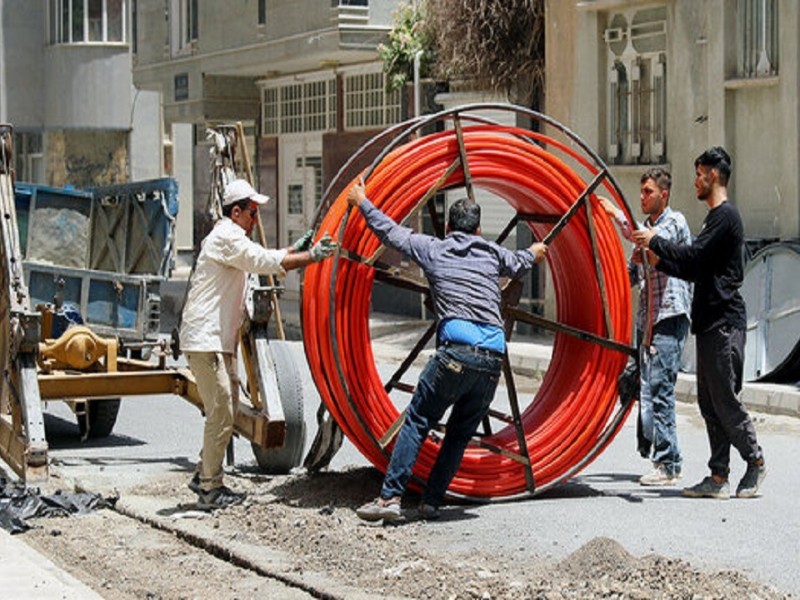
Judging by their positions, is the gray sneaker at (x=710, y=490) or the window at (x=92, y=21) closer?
the gray sneaker at (x=710, y=490)

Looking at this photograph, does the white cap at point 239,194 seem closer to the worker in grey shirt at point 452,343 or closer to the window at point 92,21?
the worker in grey shirt at point 452,343

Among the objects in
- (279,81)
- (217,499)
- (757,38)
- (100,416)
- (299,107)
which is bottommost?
(217,499)

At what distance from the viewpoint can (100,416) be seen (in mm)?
14750

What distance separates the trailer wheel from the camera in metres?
12.4

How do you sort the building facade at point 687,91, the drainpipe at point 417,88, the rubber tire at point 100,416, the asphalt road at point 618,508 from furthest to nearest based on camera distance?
the drainpipe at point 417,88
the building facade at point 687,91
the rubber tire at point 100,416
the asphalt road at point 618,508

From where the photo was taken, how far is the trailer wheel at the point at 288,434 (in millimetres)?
12375

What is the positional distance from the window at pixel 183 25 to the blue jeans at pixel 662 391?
77.8ft

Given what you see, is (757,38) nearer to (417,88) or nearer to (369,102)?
(417,88)

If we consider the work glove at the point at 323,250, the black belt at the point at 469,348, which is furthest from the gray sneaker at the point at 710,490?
the work glove at the point at 323,250

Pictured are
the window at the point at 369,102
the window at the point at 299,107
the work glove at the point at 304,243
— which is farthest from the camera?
the window at the point at 299,107

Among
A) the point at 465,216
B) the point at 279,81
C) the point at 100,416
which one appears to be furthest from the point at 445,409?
the point at 279,81

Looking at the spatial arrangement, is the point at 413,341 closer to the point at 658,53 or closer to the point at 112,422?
the point at 658,53

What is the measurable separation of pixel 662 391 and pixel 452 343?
6.56ft

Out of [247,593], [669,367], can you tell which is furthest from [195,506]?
[669,367]
